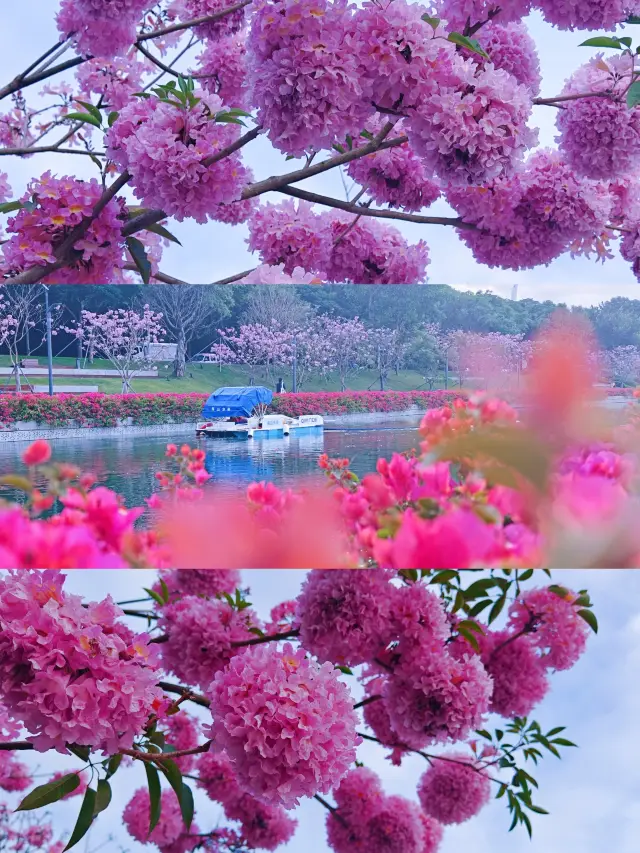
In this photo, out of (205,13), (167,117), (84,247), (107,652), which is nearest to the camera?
(107,652)

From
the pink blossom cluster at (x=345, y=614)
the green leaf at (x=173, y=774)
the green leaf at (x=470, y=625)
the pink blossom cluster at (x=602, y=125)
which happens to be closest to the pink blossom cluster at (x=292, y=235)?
the pink blossom cluster at (x=602, y=125)

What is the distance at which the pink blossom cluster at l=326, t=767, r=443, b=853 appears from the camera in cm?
166

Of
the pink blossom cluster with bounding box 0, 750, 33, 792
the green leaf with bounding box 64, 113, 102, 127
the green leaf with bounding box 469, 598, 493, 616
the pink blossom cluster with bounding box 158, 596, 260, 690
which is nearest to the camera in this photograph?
the green leaf with bounding box 64, 113, 102, 127

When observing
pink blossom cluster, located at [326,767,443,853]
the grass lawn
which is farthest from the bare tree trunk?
pink blossom cluster, located at [326,767,443,853]

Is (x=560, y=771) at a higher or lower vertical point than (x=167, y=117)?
lower

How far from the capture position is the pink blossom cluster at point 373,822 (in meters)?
1.66

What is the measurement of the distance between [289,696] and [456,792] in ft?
2.58

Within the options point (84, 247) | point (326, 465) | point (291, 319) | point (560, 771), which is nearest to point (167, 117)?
point (84, 247)

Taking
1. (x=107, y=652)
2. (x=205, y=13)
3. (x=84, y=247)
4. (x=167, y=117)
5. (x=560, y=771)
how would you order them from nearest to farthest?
1. (x=107, y=652)
2. (x=167, y=117)
3. (x=84, y=247)
4. (x=205, y=13)
5. (x=560, y=771)

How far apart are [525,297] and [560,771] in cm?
100

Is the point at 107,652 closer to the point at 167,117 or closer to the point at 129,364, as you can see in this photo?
the point at 129,364

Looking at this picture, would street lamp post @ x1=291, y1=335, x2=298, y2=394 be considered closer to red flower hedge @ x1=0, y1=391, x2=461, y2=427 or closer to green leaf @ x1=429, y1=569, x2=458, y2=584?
red flower hedge @ x1=0, y1=391, x2=461, y2=427

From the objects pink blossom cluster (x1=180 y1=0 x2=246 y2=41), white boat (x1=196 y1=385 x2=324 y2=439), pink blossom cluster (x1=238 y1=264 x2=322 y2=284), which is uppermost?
pink blossom cluster (x1=180 y1=0 x2=246 y2=41)

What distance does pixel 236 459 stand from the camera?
136 centimetres
